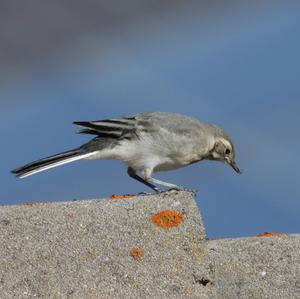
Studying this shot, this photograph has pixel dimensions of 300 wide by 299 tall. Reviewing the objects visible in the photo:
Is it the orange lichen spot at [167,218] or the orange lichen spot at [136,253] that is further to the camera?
the orange lichen spot at [167,218]

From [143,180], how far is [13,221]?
4.21 meters

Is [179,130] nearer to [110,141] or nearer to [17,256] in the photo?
[110,141]

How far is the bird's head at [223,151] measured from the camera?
8.85m

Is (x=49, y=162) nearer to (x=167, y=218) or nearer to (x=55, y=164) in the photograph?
(x=55, y=164)

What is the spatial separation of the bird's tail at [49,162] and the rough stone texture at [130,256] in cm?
329

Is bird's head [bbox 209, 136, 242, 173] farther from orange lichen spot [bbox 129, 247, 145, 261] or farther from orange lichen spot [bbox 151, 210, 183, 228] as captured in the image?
orange lichen spot [bbox 129, 247, 145, 261]

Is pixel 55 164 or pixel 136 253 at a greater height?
pixel 55 164

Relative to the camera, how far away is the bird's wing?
305 inches

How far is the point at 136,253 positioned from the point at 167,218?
29 centimetres

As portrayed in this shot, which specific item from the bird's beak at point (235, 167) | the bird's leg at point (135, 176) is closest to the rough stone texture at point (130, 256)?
the bird's leg at point (135, 176)

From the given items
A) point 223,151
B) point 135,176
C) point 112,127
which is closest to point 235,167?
point 223,151

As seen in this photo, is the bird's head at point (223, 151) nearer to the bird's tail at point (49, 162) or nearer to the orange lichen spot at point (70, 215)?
the bird's tail at point (49, 162)

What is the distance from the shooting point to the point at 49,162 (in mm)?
7875

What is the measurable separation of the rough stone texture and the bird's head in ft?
14.3
